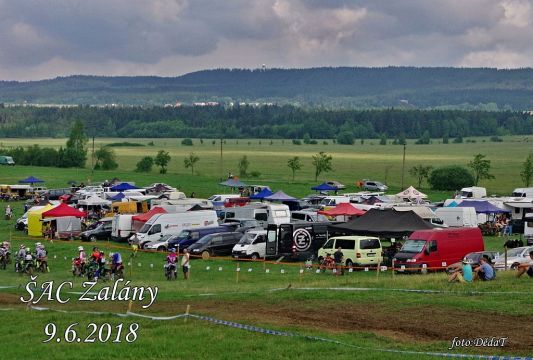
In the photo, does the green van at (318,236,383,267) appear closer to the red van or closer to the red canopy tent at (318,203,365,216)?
the red van

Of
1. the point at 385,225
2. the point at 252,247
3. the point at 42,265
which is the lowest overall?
the point at 42,265

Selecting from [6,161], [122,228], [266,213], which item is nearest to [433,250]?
[266,213]

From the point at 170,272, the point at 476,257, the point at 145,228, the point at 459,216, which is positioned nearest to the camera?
the point at 476,257

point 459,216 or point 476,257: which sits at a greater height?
point 476,257

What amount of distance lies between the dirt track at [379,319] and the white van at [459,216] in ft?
100.0

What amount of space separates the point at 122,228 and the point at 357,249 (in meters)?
16.7

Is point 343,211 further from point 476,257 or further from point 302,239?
point 476,257

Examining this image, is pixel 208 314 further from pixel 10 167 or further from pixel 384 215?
pixel 10 167

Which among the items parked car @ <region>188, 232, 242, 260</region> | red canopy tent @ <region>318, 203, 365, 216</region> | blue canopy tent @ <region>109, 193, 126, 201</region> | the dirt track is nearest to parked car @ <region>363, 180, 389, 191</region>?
blue canopy tent @ <region>109, 193, 126, 201</region>

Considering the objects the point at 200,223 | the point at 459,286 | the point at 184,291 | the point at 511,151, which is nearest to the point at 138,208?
the point at 200,223

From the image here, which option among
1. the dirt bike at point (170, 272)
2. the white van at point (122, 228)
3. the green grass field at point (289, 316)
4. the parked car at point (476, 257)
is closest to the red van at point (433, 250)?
the parked car at point (476, 257)

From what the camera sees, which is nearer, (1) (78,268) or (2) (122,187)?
(1) (78,268)

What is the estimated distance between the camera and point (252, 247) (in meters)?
41.3

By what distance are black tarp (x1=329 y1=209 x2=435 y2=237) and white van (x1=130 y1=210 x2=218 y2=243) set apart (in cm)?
968
